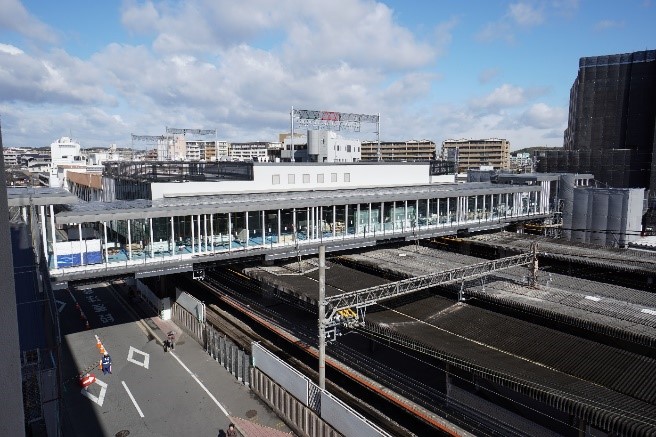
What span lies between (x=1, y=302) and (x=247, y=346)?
19987 mm

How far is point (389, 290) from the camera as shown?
822 inches

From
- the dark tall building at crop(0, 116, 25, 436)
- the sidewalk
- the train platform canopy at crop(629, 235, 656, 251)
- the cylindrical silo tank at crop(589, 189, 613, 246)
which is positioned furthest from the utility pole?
the cylindrical silo tank at crop(589, 189, 613, 246)

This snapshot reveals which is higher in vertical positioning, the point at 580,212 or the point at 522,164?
the point at 522,164

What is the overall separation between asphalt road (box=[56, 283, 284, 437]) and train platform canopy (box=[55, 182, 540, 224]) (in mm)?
7986

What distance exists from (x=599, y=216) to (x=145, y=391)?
40641 mm

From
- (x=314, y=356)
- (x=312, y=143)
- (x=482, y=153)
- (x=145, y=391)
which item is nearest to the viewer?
(x=314, y=356)

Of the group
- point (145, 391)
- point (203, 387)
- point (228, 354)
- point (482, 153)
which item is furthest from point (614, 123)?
point (482, 153)

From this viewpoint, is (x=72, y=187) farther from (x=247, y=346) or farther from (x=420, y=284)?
(x=420, y=284)

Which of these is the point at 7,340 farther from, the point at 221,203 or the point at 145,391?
the point at 221,203

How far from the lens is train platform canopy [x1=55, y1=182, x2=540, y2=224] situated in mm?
21469

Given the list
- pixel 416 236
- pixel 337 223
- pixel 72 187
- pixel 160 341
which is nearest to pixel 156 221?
pixel 160 341

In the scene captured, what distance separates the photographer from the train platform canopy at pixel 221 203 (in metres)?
21.5

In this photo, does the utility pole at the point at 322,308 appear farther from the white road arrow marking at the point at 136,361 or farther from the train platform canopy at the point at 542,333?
the white road arrow marking at the point at 136,361

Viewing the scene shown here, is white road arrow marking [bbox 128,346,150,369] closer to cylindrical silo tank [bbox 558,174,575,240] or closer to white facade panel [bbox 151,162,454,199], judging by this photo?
white facade panel [bbox 151,162,454,199]
